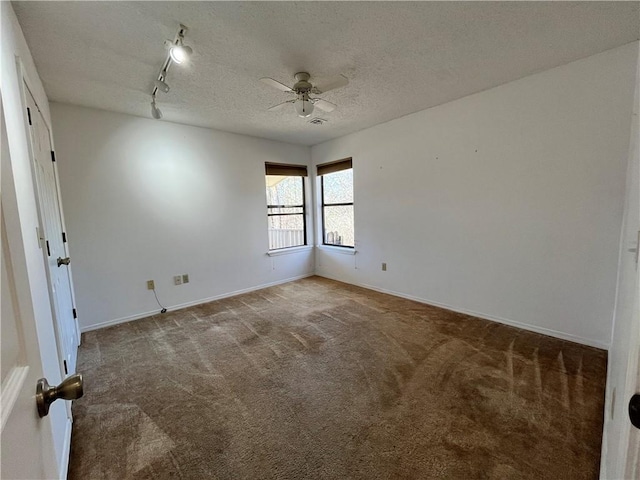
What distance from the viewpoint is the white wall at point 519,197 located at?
228 cm

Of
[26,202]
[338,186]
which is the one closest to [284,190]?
[338,186]

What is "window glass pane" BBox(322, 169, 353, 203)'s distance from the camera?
464 cm

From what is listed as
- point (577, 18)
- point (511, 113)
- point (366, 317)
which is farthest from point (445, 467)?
point (511, 113)

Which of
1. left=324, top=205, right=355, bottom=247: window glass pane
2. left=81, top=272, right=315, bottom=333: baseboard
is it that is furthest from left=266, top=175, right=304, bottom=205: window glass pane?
left=81, top=272, right=315, bottom=333: baseboard

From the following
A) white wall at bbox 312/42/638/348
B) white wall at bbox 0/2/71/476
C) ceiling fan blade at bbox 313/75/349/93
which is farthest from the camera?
white wall at bbox 312/42/638/348

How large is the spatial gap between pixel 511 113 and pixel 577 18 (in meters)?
0.96

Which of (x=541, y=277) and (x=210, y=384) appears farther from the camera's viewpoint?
(x=541, y=277)

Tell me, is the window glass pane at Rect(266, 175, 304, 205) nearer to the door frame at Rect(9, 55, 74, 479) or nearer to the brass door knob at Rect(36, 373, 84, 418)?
the door frame at Rect(9, 55, 74, 479)

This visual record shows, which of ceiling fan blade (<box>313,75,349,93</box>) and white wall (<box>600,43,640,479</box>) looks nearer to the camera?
white wall (<box>600,43,640,479</box>)

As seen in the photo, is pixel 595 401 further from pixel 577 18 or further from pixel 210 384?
pixel 210 384

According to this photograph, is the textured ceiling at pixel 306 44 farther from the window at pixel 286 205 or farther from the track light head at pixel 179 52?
the window at pixel 286 205

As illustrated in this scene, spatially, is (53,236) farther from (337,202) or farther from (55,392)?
(337,202)

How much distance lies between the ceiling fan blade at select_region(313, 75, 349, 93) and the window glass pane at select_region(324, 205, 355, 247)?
243 centimetres

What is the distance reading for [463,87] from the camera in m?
2.78
